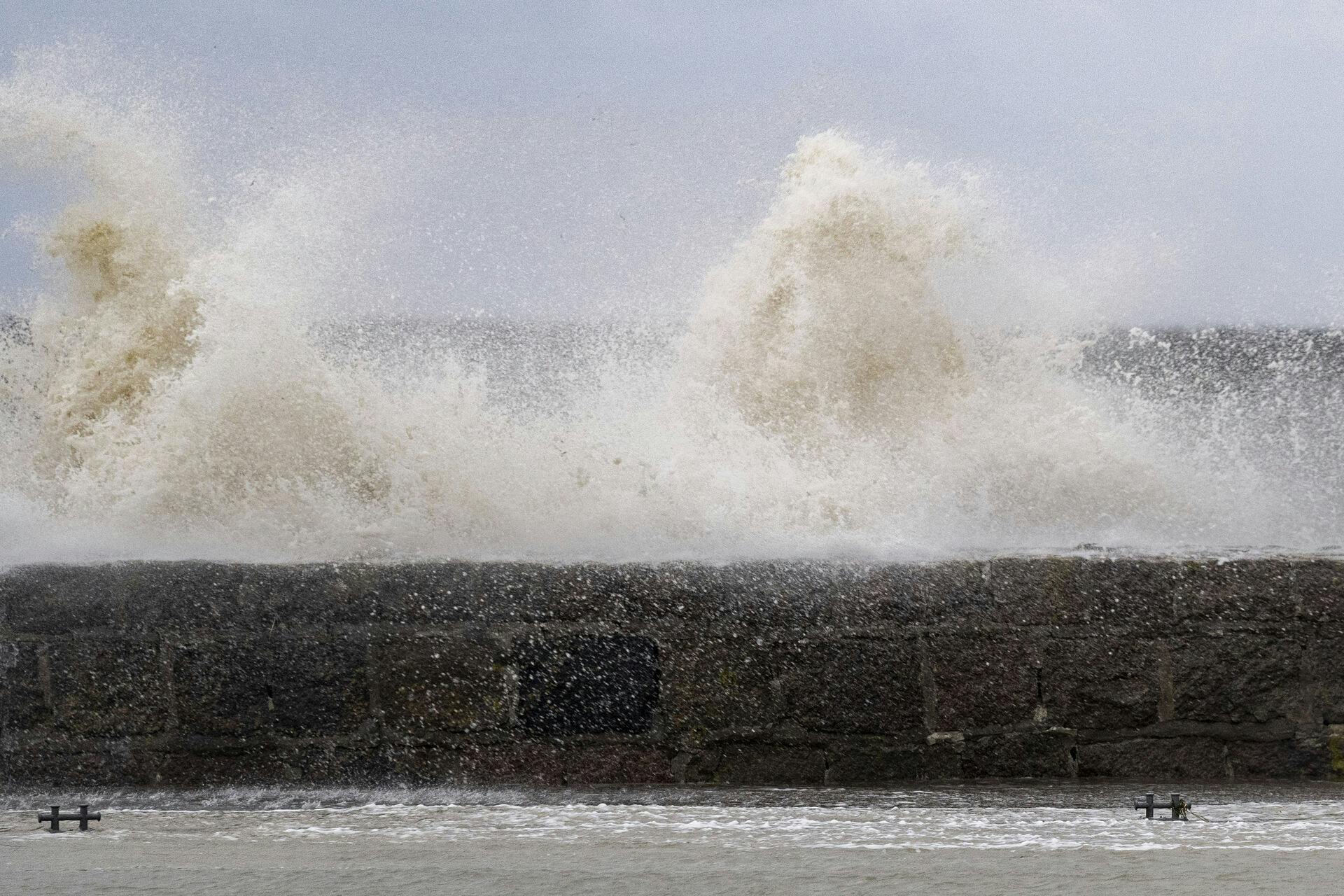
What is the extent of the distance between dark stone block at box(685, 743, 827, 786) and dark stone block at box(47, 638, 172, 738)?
124 centimetres

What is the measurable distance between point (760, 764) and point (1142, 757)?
2.89 ft

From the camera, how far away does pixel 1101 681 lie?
2994 millimetres

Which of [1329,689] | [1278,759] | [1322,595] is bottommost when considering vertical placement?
[1278,759]

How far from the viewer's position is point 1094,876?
186 centimetres

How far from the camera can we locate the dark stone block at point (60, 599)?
9.98 ft

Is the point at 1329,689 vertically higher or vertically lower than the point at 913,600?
lower

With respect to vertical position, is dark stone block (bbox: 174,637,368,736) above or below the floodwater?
above

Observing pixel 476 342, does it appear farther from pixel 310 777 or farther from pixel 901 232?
pixel 310 777

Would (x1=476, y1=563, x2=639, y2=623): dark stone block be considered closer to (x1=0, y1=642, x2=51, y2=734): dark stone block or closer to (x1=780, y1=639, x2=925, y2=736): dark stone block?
(x1=780, y1=639, x2=925, y2=736): dark stone block

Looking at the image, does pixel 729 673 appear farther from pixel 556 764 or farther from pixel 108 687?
pixel 108 687

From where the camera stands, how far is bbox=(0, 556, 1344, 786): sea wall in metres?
2.97

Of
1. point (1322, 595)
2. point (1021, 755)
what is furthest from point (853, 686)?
point (1322, 595)

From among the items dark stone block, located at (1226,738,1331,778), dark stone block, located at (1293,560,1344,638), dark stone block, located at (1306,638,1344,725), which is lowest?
dark stone block, located at (1226,738,1331,778)

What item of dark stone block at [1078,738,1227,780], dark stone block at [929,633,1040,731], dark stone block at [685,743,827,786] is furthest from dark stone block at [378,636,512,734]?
dark stone block at [1078,738,1227,780]
